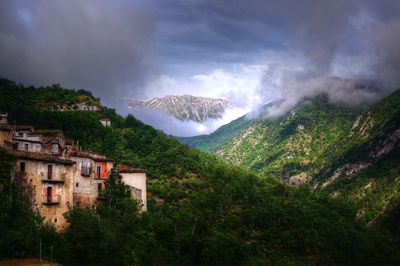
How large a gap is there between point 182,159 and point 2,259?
320 ft

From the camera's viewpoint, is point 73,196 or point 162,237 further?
point 162,237

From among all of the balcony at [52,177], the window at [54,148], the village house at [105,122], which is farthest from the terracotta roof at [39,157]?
the village house at [105,122]

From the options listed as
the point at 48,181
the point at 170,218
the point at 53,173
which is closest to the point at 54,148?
the point at 53,173

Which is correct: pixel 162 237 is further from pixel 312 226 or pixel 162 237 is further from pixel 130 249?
pixel 312 226

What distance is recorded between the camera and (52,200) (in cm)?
5612

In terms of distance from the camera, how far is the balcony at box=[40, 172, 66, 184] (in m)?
55.4

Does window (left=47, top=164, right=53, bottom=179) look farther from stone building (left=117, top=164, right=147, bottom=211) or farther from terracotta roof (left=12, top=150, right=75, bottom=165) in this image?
stone building (left=117, top=164, right=147, bottom=211)

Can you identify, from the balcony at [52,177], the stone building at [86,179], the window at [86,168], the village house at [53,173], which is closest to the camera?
the village house at [53,173]

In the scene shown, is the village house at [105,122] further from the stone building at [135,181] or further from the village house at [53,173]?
the village house at [53,173]

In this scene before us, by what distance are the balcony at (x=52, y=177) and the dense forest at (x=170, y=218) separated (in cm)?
416

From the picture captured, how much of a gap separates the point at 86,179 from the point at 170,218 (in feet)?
71.0

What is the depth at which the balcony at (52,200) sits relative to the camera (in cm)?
5515

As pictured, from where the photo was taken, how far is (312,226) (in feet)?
379

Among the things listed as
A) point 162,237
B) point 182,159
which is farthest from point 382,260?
point 182,159
